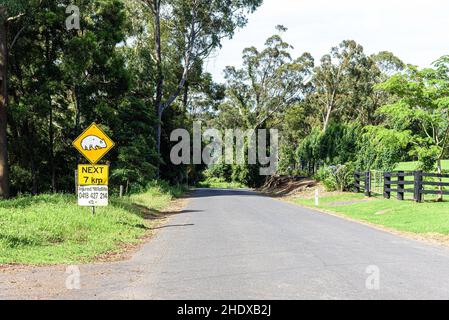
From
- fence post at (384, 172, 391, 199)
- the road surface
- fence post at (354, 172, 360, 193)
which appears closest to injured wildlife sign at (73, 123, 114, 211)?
the road surface

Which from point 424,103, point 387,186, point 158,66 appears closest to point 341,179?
point 387,186

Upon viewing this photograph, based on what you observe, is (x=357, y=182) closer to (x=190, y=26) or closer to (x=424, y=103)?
(x=424, y=103)

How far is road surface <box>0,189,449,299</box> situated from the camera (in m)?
7.18

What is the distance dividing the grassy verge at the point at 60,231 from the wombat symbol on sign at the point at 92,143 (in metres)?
2.06

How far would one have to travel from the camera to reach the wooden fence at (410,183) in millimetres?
21766

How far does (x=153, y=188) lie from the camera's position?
33.4 meters

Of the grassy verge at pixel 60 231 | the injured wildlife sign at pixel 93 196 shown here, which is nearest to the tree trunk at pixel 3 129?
the grassy verge at pixel 60 231

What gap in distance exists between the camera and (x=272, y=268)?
8977 millimetres

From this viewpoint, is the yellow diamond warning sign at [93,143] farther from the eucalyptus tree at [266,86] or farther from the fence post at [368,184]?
the eucalyptus tree at [266,86]

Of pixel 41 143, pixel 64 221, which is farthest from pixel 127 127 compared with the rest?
pixel 64 221

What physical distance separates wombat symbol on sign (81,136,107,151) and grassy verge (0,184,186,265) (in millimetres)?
2058

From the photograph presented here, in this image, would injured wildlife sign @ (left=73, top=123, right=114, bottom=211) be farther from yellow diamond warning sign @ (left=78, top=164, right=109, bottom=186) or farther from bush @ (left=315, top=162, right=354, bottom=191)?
bush @ (left=315, top=162, right=354, bottom=191)

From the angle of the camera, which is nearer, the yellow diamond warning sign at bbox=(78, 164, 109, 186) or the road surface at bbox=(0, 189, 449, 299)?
the road surface at bbox=(0, 189, 449, 299)

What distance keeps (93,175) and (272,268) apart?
8.45m
